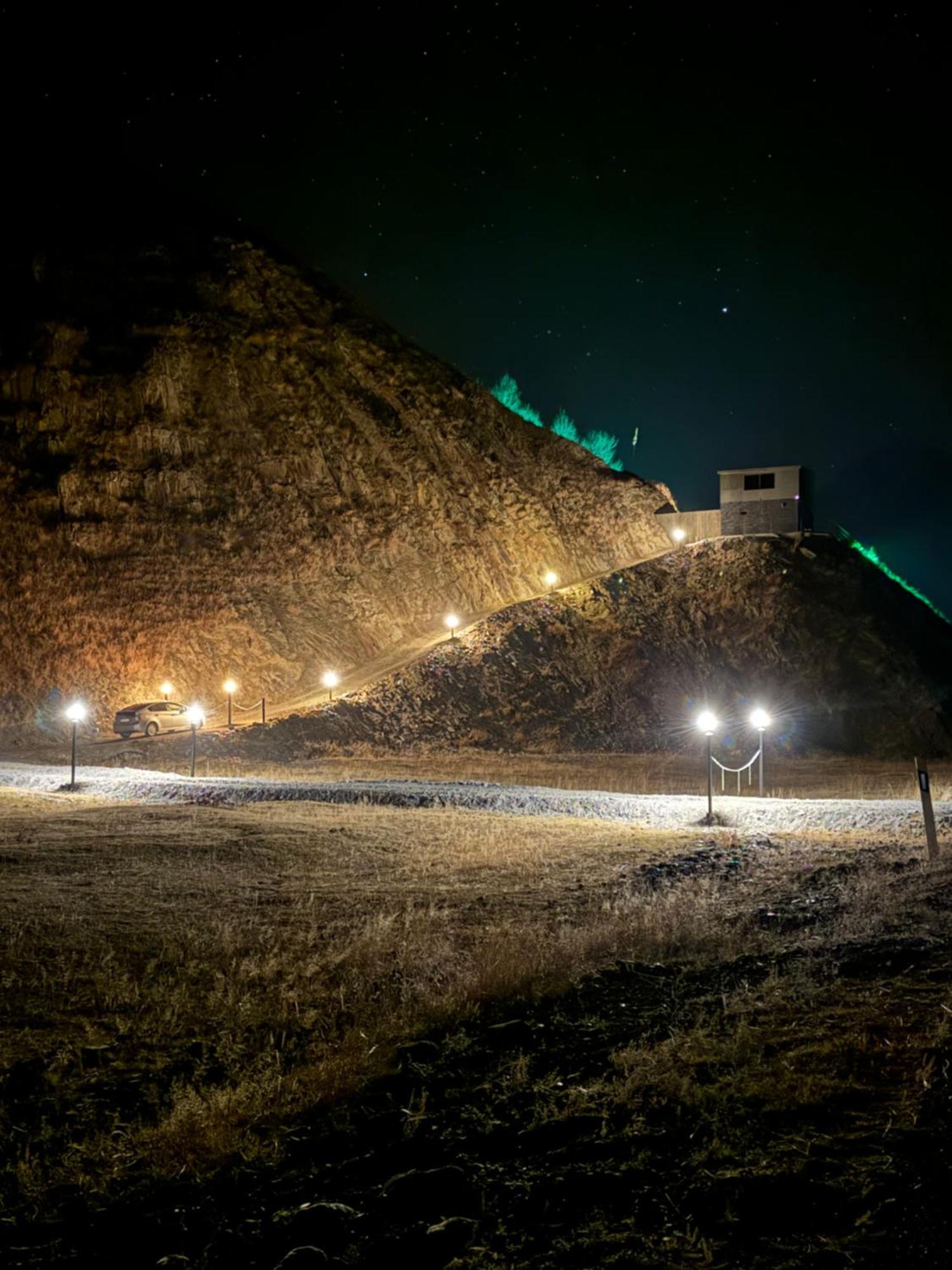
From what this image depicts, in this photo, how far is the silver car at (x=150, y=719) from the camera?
3891 cm

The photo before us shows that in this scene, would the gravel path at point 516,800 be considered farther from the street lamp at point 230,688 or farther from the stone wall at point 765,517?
the stone wall at point 765,517

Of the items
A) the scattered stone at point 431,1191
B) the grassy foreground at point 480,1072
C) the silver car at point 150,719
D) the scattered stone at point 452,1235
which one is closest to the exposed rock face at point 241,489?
the silver car at point 150,719

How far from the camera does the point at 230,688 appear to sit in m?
43.0

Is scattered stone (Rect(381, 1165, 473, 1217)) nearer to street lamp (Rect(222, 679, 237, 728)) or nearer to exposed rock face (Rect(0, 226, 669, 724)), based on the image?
street lamp (Rect(222, 679, 237, 728))

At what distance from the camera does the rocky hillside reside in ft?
129

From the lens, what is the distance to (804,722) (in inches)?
1581

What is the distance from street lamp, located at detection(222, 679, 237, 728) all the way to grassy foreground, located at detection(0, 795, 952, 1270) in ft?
97.3

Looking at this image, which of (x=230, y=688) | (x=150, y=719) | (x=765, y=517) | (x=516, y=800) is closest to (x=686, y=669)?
(x=765, y=517)

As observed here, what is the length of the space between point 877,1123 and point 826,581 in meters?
47.9

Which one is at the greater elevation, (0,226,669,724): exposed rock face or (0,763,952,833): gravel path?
(0,226,669,724): exposed rock face

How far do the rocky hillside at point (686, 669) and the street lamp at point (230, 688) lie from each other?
4.34 meters

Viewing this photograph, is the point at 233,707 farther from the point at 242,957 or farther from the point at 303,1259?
the point at 303,1259

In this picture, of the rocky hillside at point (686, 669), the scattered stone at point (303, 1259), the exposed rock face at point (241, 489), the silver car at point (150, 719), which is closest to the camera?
the scattered stone at point (303, 1259)

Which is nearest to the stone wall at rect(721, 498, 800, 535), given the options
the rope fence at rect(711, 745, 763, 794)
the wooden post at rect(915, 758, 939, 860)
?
the rope fence at rect(711, 745, 763, 794)
